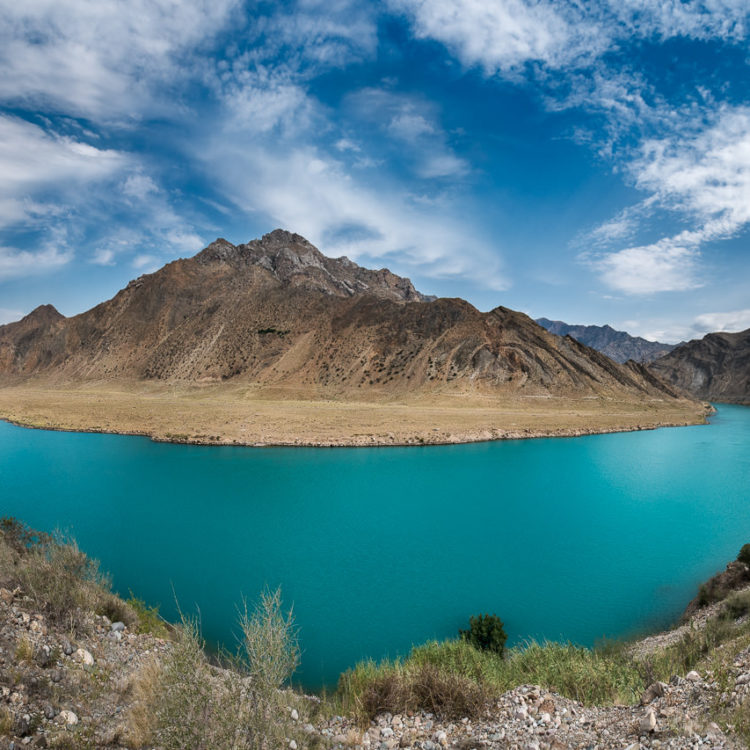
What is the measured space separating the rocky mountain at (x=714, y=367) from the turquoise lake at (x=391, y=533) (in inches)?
5276

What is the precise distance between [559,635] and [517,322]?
8254 cm

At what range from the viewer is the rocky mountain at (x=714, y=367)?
5536 inches

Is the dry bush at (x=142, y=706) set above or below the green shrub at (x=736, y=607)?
above

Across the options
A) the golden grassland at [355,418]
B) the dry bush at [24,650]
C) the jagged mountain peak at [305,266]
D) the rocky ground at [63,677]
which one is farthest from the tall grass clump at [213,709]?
the jagged mountain peak at [305,266]

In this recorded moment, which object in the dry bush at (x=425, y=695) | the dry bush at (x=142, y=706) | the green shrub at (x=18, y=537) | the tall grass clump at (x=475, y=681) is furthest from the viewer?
the green shrub at (x=18, y=537)

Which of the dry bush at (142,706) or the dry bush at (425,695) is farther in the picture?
the dry bush at (425,695)

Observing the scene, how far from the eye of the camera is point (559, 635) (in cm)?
1122

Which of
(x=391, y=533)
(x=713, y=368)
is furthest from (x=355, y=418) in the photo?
(x=713, y=368)

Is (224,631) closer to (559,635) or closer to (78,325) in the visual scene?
(559,635)

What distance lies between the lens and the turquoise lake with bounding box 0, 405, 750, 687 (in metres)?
12.3

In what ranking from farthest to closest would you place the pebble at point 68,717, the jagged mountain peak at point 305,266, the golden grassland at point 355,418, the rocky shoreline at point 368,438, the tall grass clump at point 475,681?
the jagged mountain peak at point 305,266 → the golden grassland at point 355,418 → the rocky shoreline at point 368,438 → the tall grass clump at point 475,681 → the pebble at point 68,717

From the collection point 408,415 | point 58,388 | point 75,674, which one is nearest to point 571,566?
point 75,674

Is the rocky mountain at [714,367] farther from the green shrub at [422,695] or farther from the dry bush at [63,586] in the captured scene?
the dry bush at [63,586]

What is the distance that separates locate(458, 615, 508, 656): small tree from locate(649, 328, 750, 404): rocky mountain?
157271mm
